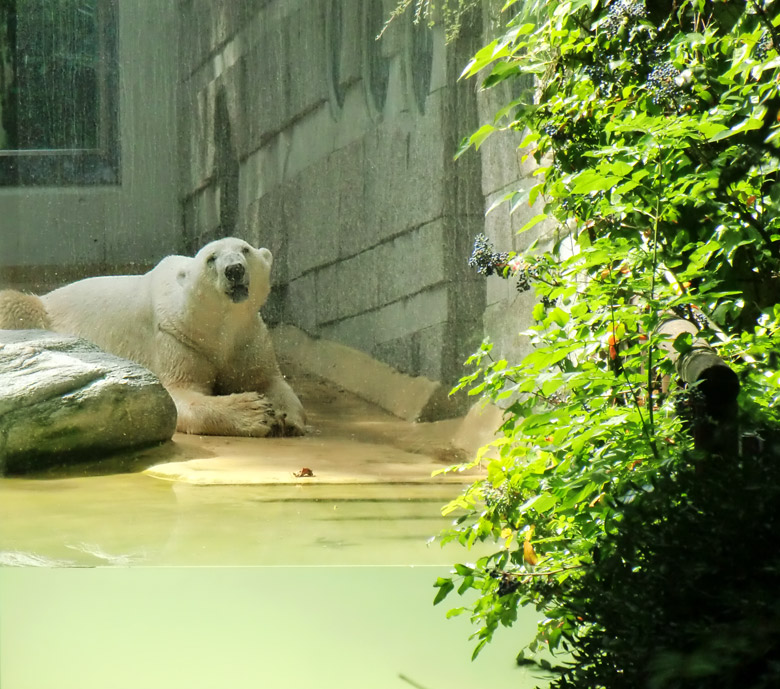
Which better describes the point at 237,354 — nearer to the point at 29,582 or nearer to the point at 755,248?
the point at 29,582

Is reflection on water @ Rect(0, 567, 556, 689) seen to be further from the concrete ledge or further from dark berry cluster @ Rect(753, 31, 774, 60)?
dark berry cluster @ Rect(753, 31, 774, 60)

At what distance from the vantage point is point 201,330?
3.48 m

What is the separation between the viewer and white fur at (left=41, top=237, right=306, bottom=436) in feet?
10.5

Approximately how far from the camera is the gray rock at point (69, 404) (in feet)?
10.5

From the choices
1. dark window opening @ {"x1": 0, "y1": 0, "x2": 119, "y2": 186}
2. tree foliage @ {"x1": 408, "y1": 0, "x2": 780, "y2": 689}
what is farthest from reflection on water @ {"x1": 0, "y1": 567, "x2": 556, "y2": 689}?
dark window opening @ {"x1": 0, "y1": 0, "x2": 119, "y2": 186}

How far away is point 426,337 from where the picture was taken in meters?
3.24

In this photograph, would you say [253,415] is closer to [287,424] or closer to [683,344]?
[287,424]

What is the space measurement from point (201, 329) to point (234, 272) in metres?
0.37

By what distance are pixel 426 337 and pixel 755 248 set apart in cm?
174

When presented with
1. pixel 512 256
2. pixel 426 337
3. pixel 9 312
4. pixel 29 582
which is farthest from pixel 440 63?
pixel 29 582

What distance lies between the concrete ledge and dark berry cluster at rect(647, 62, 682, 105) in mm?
1613

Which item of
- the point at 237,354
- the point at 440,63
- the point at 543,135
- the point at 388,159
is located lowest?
the point at 237,354


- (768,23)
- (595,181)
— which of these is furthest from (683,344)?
(768,23)

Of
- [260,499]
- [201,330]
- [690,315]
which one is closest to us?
[690,315]
